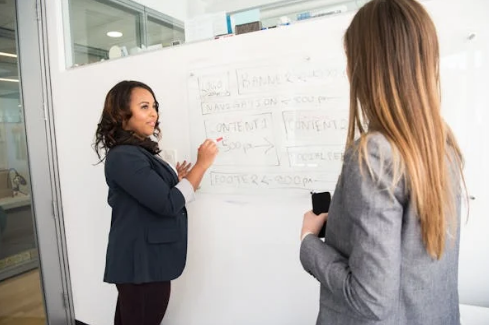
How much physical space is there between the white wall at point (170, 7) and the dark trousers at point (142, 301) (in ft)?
4.66

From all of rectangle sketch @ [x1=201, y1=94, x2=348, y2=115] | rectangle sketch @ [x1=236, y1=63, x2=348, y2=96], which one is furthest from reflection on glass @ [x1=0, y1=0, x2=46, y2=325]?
rectangle sketch @ [x1=236, y1=63, x2=348, y2=96]

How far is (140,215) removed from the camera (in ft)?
4.45

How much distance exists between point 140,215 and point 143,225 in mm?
43

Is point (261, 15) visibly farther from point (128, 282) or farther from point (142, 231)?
point (128, 282)

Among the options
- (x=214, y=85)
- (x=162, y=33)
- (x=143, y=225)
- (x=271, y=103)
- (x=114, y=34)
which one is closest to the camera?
(x=143, y=225)

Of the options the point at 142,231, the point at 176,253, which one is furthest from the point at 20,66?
the point at 176,253

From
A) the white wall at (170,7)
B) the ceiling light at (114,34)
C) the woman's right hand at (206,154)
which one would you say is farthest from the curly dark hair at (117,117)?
the ceiling light at (114,34)

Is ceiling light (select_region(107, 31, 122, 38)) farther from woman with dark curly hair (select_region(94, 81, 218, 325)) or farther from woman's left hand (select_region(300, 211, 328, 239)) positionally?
woman's left hand (select_region(300, 211, 328, 239))

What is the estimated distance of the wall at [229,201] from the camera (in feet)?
3.91

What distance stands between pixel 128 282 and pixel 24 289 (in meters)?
1.52

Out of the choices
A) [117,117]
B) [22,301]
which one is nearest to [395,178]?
[117,117]

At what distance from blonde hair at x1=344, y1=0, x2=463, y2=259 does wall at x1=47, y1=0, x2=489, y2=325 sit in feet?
2.21

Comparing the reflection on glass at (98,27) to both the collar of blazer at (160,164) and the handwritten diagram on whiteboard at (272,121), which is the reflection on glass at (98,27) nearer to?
the handwritten diagram on whiteboard at (272,121)

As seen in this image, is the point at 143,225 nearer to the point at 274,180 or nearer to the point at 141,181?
the point at 141,181
